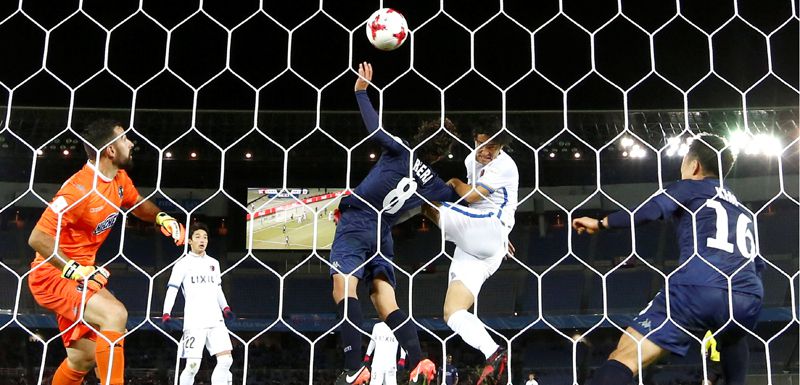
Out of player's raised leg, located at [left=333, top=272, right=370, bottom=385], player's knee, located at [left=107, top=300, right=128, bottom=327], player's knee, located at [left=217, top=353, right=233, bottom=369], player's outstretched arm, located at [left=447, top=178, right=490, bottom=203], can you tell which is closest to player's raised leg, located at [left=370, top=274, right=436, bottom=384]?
player's raised leg, located at [left=333, top=272, right=370, bottom=385]

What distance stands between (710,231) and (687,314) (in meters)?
0.28

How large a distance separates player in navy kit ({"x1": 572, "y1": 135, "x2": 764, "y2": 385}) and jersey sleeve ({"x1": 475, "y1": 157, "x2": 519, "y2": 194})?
60 cm

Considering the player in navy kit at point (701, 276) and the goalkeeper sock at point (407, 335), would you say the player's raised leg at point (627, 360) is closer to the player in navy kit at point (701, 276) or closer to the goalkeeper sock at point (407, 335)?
the player in navy kit at point (701, 276)

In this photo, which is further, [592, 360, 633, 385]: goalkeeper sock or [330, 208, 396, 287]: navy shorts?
[330, 208, 396, 287]: navy shorts

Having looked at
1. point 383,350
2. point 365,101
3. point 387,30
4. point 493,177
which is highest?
point 387,30

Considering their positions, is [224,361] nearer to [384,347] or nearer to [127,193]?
[384,347]

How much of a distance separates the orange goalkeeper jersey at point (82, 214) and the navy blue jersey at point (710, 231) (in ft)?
5.38

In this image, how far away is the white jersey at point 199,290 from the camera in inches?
140

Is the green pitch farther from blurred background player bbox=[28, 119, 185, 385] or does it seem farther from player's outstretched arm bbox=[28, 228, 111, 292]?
player's outstretched arm bbox=[28, 228, 111, 292]

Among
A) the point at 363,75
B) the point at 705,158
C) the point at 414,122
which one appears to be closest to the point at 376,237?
the point at 363,75

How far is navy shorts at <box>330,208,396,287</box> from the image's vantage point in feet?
8.32

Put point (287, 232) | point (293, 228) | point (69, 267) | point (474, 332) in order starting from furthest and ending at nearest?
point (293, 228), point (287, 232), point (474, 332), point (69, 267)

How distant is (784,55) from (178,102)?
525 cm

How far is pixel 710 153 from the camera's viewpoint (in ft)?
7.61
